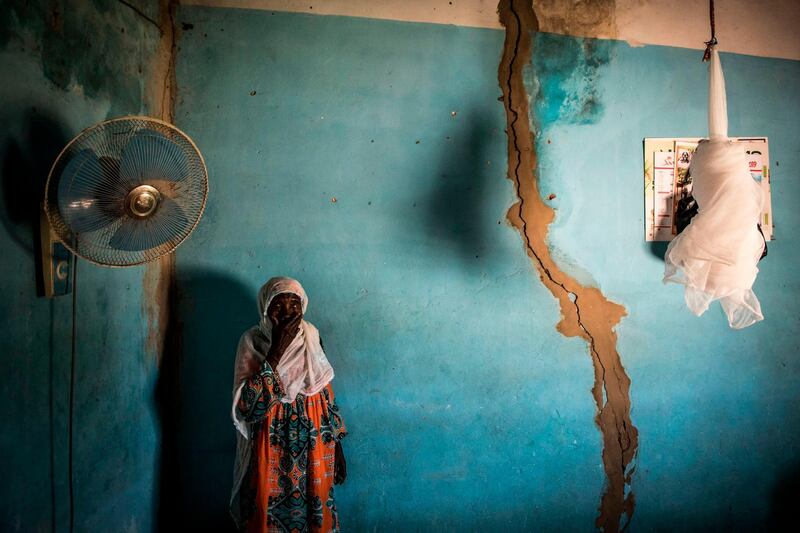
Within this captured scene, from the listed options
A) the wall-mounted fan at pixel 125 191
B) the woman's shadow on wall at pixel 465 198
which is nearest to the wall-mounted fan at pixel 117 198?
the wall-mounted fan at pixel 125 191

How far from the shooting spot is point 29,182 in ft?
4.93

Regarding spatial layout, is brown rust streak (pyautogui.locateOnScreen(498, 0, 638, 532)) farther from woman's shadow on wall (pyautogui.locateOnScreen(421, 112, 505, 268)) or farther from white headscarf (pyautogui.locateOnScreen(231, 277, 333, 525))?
white headscarf (pyautogui.locateOnScreen(231, 277, 333, 525))

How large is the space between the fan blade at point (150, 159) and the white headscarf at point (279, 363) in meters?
0.60

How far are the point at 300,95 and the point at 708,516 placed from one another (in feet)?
9.40

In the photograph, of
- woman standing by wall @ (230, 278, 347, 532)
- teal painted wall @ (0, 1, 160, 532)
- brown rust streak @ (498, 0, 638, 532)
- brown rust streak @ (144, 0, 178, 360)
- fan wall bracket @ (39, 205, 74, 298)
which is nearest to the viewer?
teal painted wall @ (0, 1, 160, 532)

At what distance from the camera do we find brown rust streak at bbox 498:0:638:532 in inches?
95.5

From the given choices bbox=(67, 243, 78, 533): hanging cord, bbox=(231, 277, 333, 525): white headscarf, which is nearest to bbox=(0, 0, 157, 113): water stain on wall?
bbox=(67, 243, 78, 533): hanging cord

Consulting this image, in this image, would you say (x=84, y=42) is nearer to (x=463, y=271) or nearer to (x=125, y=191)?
(x=125, y=191)

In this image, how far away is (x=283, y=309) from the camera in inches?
78.5

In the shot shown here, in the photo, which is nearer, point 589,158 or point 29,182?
point 29,182

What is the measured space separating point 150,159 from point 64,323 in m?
0.61

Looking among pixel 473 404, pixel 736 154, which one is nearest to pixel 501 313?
pixel 473 404

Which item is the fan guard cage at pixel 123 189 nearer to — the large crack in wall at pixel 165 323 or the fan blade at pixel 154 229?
the fan blade at pixel 154 229

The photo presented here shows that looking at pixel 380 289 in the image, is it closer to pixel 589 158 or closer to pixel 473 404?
pixel 473 404
